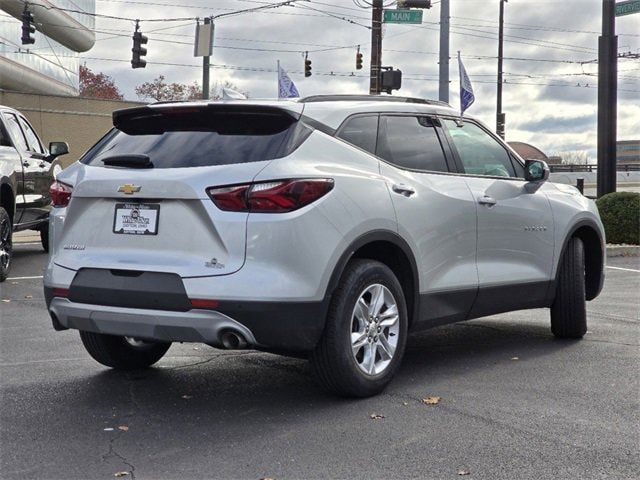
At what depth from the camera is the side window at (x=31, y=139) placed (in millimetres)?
13227

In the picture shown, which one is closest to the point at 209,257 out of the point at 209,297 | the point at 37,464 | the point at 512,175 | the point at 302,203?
the point at 209,297

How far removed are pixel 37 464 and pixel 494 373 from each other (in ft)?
10.3

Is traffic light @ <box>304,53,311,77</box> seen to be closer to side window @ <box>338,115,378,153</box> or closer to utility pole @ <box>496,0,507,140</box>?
utility pole @ <box>496,0,507,140</box>

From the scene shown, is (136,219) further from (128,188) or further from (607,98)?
(607,98)

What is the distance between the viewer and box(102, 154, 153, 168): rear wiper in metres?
5.30

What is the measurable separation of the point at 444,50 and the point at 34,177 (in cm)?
1233

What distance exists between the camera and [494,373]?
6250 mm

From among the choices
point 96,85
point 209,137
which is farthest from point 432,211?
point 96,85

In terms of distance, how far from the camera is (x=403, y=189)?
226 inches

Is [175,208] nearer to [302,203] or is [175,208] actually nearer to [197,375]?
[302,203]

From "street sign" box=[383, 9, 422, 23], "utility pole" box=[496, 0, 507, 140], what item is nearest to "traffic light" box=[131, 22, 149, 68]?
"street sign" box=[383, 9, 422, 23]

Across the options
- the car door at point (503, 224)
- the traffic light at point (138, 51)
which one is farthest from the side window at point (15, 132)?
the traffic light at point (138, 51)

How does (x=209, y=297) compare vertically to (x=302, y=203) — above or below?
below

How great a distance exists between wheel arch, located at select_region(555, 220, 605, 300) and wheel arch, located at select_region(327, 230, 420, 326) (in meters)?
2.30
